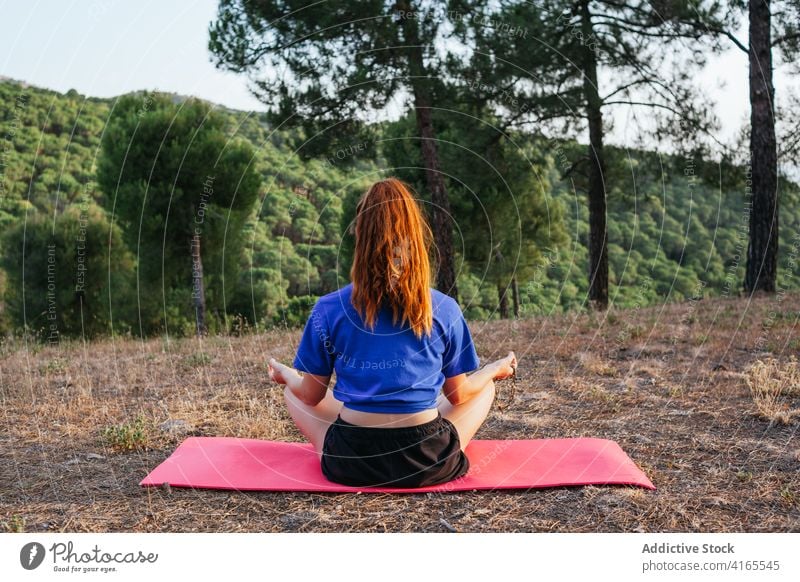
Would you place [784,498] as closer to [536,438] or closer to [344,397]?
[536,438]

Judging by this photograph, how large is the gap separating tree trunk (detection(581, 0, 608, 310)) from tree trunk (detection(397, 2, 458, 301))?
284 centimetres

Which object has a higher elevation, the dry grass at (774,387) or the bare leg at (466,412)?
the bare leg at (466,412)

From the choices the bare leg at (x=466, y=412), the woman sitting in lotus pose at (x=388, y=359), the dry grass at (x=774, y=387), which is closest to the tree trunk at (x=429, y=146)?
the dry grass at (x=774, y=387)

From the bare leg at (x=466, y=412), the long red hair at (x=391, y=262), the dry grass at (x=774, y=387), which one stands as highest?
the long red hair at (x=391, y=262)

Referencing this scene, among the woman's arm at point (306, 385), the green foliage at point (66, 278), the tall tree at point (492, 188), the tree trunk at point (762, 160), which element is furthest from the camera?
the green foliage at point (66, 278)

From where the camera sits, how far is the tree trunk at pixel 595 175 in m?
13.8

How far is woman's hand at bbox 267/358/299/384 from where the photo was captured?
14.7 ft

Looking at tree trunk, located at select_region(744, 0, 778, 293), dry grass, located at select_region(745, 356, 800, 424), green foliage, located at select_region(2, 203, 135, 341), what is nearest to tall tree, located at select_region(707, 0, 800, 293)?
tree trunk, located at select_region(744, 0, 778, 293)

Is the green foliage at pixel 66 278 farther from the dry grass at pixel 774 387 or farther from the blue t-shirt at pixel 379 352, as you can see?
the blue t-shirt at pixel 379 352

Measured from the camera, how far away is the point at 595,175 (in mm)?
15359

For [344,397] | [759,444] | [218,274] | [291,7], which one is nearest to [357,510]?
[344,397]

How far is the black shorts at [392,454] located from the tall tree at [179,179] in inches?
520

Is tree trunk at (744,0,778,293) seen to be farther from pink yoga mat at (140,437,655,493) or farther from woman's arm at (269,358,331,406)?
woman's arm at (269,358,331,406)

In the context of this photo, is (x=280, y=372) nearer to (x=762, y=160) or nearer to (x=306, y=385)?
(x=306, y=385)
